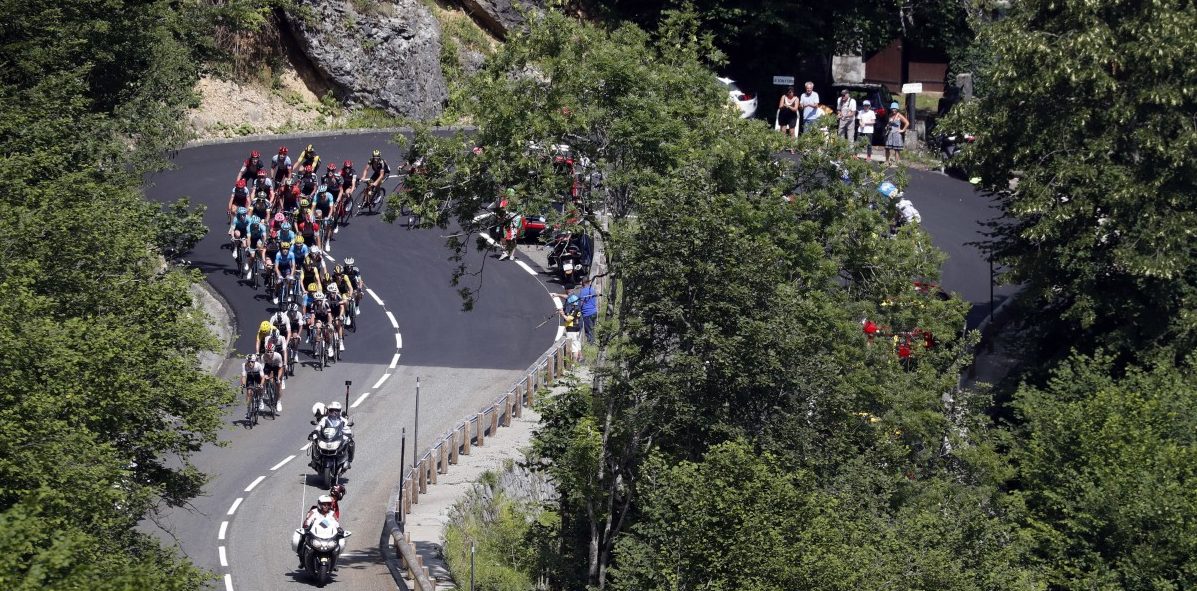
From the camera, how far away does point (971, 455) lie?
106 ft

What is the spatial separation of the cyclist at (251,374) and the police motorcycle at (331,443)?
242 cm

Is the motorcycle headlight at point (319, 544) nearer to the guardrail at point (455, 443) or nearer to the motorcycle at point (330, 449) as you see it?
the guardrail at point (455, 443)

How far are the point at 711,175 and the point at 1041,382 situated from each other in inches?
495

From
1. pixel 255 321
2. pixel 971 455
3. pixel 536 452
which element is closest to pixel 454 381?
pixel 255 321

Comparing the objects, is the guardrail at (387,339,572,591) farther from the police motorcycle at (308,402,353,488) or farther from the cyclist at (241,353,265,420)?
the cyclist at (241,353,265,420)

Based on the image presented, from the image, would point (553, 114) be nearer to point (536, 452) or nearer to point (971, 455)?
point (536, 452)

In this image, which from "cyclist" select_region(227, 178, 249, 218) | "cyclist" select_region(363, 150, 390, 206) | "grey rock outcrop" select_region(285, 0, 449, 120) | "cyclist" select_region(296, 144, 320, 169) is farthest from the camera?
"grey rock outcrop" select_region(285, 0, 449, 120)

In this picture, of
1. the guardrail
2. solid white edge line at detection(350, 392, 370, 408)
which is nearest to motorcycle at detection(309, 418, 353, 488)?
the guardrail

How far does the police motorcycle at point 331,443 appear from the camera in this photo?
33188mm

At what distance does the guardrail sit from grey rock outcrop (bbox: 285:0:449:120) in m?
21.8

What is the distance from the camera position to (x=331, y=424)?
3316cm

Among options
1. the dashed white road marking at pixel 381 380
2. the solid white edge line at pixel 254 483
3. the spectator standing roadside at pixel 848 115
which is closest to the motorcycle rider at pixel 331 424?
the solid white edge line at pixel 254 483

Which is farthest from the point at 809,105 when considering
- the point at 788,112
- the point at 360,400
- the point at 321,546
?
the point at 321,546

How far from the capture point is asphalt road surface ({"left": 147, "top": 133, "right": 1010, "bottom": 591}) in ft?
103
